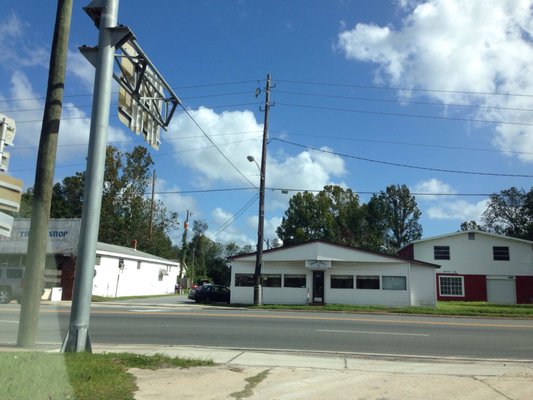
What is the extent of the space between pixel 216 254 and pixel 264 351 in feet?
333

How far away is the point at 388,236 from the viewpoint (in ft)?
256

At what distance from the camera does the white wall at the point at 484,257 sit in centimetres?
4153

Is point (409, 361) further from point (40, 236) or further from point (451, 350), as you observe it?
point (40, 236)

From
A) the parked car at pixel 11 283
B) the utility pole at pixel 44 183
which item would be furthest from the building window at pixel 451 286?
the utility pole at pixel 44 183

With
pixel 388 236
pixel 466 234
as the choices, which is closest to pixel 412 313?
pixel 466 234

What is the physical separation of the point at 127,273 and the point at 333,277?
16.4m

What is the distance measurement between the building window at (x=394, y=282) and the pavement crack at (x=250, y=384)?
25.7 meters

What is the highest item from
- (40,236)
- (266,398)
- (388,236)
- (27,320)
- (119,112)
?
(388,236)

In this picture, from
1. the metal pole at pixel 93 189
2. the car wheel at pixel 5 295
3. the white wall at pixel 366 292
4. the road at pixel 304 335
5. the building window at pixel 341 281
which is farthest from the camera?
the building window at pixel 341 281

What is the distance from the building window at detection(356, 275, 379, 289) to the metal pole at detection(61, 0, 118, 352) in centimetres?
2645

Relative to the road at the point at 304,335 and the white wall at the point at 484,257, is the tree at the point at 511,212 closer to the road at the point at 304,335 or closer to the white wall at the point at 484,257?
the white wall at the point at 484,257

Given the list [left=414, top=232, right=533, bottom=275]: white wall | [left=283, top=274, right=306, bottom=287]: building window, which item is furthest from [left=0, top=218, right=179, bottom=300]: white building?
[left=414, top=232, right=533, bottom=275]: white wall

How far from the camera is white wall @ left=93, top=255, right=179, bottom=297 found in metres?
34.3

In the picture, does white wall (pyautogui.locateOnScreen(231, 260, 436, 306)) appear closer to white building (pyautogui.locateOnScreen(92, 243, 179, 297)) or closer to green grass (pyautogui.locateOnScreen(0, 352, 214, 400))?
white building (pyautogui.locateOnScreen(92, 243, 179, 297))
